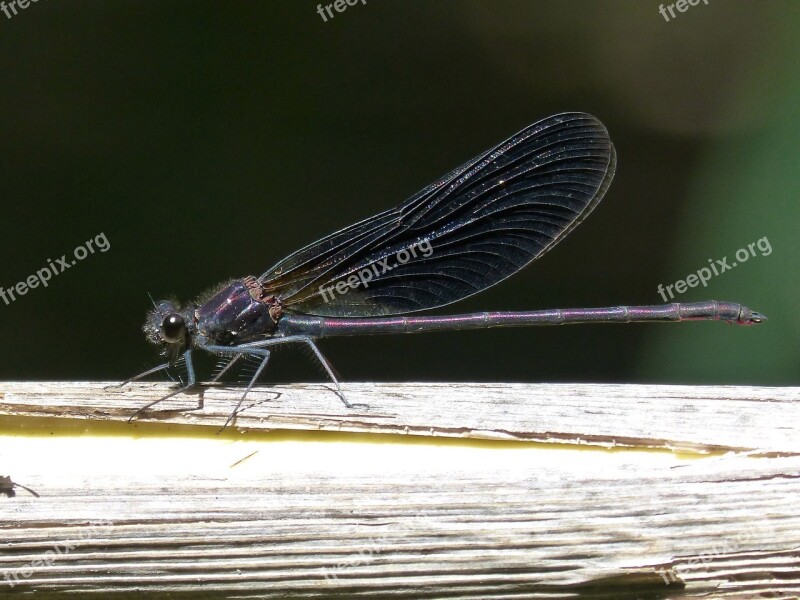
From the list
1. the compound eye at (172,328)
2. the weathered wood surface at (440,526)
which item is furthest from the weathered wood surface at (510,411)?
the compound eye at (172,328)

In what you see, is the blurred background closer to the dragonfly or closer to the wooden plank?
the dragonfly

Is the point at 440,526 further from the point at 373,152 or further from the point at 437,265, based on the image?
the point at 373,152

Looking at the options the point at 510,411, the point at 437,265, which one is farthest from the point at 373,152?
the point at 510,411

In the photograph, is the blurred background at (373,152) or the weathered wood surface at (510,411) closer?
the weathered wood surface at (510,411)

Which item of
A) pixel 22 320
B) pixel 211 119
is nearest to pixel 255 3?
pixel 211 119

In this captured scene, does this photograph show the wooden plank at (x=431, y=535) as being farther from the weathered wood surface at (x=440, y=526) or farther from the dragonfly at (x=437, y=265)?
the dragonfly at (x=437, y=265)

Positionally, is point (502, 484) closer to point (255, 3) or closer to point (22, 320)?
point (255, 3)
